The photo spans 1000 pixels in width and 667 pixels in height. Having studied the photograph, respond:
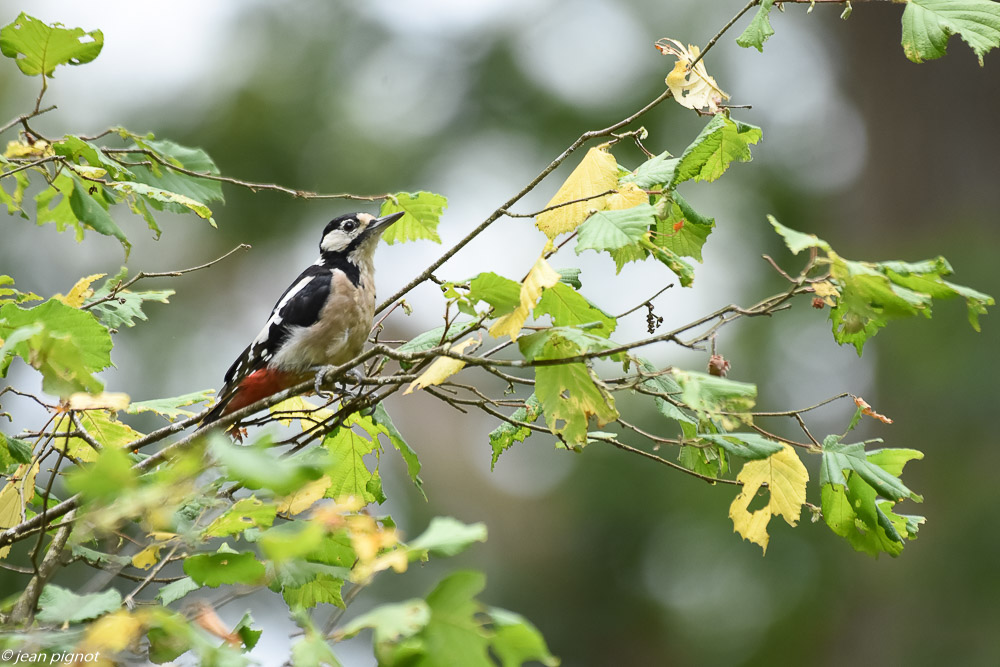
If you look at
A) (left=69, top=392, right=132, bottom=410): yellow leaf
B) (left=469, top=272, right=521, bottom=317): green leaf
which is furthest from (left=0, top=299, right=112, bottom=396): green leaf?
(left=469, top=272, right=521, bottom=317): green leaf

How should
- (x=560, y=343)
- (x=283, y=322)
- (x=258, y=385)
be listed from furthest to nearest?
(x=283, y=322), (x=258, y=385), (x=560, y=343)

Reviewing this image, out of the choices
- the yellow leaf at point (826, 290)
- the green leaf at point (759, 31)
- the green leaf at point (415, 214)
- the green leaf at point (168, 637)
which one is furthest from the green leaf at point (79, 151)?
the yellow leaf at point (826, 290)

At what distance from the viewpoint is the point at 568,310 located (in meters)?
1.99

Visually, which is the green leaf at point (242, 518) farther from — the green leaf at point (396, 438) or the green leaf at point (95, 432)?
the green leaf at point (95, 432)

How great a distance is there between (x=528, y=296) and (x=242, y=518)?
0.66 metres

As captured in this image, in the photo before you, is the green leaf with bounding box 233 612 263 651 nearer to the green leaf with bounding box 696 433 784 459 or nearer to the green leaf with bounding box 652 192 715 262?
the green leaf with bounding box 696 433 784 459

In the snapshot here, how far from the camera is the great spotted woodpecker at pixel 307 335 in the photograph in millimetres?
3271

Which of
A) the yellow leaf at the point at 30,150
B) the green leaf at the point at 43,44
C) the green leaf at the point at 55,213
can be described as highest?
the green leaf at the point at 43,44

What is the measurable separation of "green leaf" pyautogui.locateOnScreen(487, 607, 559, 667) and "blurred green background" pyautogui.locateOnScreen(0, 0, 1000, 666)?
599cm

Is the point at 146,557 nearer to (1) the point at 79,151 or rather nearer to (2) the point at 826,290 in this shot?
(1) the point at 79,151

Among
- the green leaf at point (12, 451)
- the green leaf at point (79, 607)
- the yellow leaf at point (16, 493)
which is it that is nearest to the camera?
the green leaf at point (79, 607)

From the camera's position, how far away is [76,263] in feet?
28.3

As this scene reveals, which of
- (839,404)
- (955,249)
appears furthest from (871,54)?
(839,404)

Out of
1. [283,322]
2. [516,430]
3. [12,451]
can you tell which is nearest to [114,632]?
[12,451]
